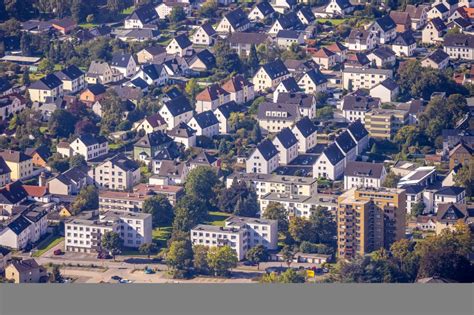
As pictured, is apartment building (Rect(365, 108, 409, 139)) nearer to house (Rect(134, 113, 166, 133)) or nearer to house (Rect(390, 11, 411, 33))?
house (Rect(134, 113, 166, 133))

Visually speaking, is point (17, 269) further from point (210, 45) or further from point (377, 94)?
point (210, 45)

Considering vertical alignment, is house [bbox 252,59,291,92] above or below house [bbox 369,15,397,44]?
below

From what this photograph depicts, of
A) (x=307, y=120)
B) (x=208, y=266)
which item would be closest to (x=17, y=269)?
(x=208, y=266)

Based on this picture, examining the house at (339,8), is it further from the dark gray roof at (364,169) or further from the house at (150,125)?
the dark gray roof at (364,169)

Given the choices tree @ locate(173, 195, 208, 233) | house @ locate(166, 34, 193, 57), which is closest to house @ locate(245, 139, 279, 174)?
tree @ locate(173, 195, 208, 233)

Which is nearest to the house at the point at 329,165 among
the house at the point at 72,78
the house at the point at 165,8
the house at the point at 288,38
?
the house at the point at 72,78

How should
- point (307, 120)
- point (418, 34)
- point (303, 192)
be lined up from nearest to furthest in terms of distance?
1. point (303, 192)
2. point (307, 120)
3. point (418, 34)

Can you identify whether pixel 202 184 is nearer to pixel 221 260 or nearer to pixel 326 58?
pixel 221 260
